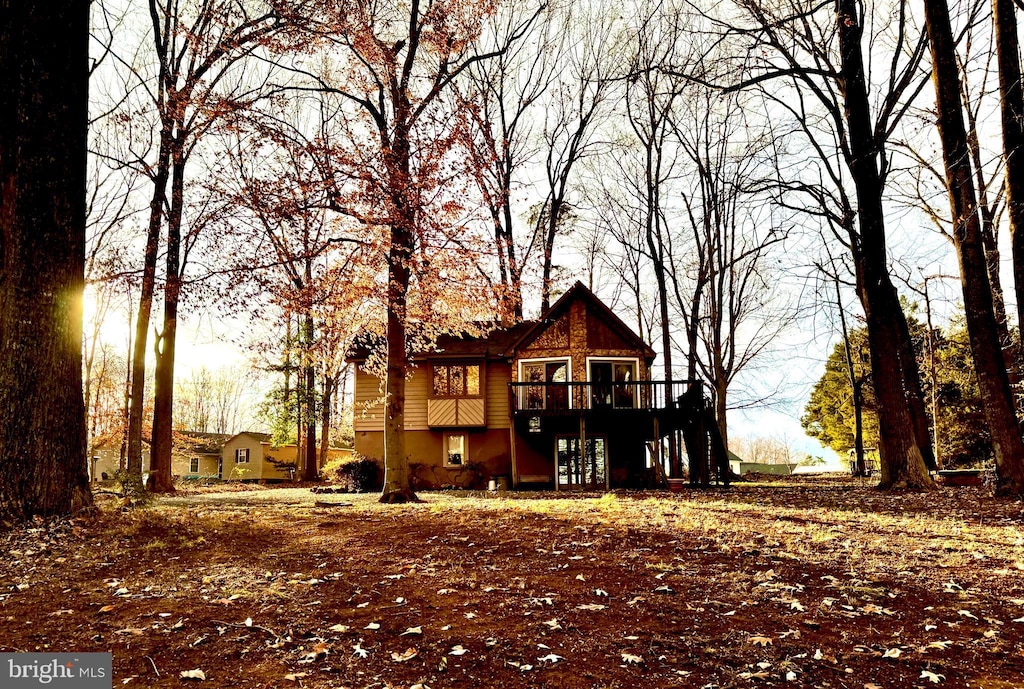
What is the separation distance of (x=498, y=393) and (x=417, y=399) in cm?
341

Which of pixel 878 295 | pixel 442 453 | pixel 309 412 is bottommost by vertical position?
pixel 442 453

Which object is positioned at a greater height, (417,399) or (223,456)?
(417,399)

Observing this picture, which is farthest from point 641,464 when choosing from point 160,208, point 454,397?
point 160,208

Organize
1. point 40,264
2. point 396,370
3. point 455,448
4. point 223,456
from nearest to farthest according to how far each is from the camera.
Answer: point 40,264, point 396,370, point 455,448, point 223,456

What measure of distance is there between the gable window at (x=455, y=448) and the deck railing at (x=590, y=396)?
12.9 ft

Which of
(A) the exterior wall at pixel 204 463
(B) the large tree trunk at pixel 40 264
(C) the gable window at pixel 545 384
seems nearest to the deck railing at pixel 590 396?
(C) the gable window at pixel 545 384

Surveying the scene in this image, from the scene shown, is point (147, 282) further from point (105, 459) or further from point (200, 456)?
point (105, 459)

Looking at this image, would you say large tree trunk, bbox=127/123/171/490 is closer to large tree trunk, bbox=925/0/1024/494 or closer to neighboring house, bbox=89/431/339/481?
large tree trunk, bbox=925/0/1024/494

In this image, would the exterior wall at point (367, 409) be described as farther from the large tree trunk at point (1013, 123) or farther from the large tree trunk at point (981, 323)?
the large tree trunk at point (1013, 123)

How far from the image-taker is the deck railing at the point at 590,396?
22109 mm

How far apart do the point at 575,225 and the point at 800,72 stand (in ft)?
46.5

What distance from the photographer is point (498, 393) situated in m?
26.7

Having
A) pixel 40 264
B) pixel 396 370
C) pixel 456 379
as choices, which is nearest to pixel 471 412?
pixel 456 379

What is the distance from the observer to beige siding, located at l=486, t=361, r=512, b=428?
86.8 ft
